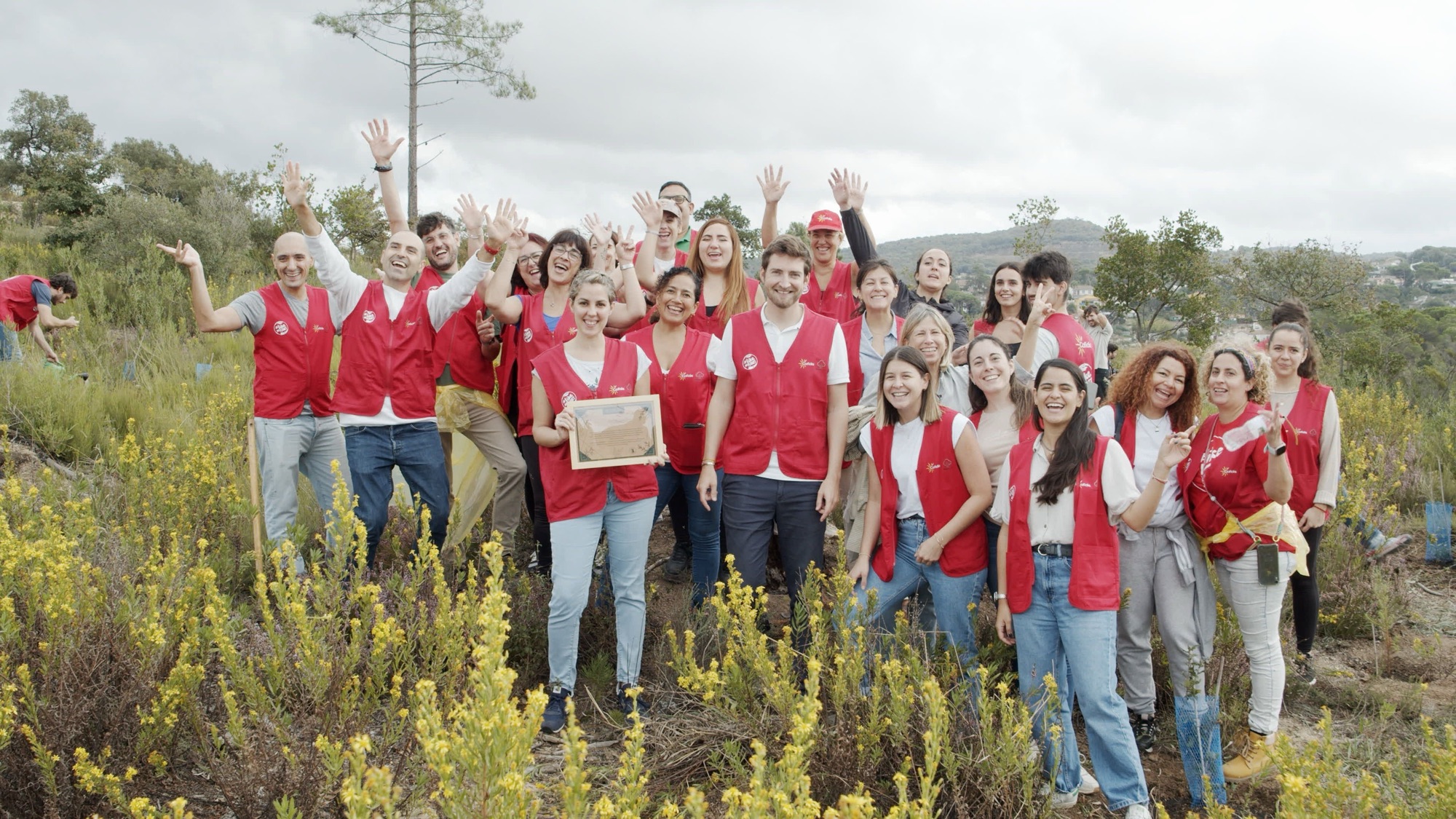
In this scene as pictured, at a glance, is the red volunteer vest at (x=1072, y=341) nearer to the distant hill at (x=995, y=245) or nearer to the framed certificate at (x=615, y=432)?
the framed certificate at (x=615, y=432)

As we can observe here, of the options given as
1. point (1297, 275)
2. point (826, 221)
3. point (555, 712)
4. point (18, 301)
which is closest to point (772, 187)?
point (826, 221)

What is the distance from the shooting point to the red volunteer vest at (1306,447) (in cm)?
454

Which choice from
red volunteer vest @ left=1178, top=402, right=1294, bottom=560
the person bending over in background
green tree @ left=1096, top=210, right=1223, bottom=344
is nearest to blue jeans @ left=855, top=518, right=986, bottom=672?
red volunteer vest @ left=1178, top=402, right=1294, bottom=560

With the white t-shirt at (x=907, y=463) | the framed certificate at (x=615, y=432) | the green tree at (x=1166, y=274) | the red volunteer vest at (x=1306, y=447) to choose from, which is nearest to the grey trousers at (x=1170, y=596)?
the white t-shirt at (x=907, y=463)

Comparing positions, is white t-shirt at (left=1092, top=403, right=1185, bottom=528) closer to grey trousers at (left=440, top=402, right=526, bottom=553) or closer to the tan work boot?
the tan work boot

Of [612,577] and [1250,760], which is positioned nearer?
[1250,760]

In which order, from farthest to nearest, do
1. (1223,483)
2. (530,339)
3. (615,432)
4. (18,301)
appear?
(18,301) → (530,339) → (615,432) → (1223,483)

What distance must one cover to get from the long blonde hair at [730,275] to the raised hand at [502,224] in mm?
1095

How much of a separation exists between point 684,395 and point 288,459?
227 centimetres

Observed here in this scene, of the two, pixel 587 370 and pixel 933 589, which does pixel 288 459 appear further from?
pixel 933 589

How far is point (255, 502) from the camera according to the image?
16.0ft

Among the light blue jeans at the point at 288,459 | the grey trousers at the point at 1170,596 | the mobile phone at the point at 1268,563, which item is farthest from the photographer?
the light blue jeans at the point at 288,459

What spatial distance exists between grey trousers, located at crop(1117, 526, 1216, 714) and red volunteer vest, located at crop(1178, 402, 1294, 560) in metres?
0.11

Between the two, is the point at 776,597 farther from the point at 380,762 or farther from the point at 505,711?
the point at 505,711
